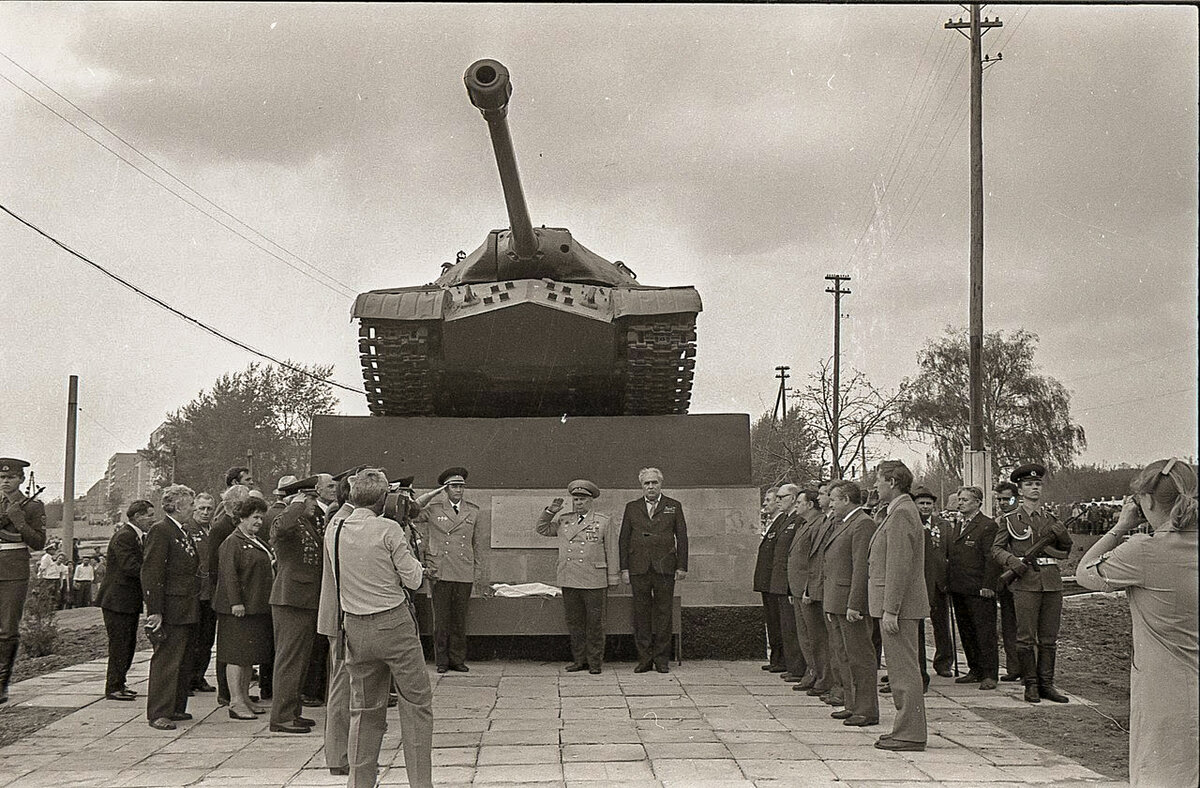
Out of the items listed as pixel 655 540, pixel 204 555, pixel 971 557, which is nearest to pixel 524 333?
pixel 655 540

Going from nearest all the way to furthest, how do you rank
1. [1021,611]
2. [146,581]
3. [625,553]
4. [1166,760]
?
[1166,760] → [146,581] → [1021,611] → [625,553]

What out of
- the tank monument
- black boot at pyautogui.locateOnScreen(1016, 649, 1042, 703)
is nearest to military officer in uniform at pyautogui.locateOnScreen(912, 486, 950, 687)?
black boot at pyautogui.locateOnScreen(1016, 649, 1042, 703)

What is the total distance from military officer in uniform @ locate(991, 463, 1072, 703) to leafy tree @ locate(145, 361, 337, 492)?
27059 mm

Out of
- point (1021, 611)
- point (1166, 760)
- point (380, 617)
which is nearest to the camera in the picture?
point (1166, 760)

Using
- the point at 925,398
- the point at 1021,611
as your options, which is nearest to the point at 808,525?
the point at 1021,611

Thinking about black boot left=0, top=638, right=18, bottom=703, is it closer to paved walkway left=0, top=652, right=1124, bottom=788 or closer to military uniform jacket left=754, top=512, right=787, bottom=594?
paved walkway left=0, top=652, right=1124, bottom=788

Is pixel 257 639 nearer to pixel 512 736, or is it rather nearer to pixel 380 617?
pixel 512 736

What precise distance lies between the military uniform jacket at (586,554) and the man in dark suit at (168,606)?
3.11m

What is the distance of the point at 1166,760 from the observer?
4.08m

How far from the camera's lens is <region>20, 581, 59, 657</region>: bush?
421 inches

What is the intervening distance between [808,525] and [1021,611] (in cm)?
158

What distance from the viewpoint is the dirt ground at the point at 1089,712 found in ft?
20.5

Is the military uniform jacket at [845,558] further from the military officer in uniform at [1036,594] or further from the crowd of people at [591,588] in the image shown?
the military officer in uniform at [1036,594]

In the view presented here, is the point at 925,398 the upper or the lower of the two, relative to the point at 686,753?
upper
